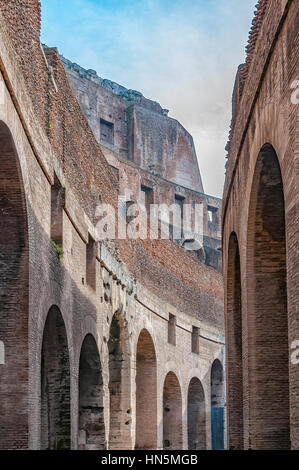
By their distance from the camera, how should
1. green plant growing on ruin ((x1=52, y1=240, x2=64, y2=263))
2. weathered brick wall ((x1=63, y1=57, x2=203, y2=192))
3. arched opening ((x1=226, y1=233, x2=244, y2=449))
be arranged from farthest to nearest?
weathered brick wall ((x1=63, y1=57, x2=203, y2=192)), arched opening ((x1=226, y1=233, x2=244, y2=449)), green plant growing on ruin ((x1=52, y1=240, x2=64, y2=263))

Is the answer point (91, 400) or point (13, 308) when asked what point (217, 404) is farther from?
point (13, 308)

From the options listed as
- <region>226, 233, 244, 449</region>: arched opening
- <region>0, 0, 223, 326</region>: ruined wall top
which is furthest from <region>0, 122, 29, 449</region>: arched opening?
<region>226, 233, 244, 449</region>: arched opening

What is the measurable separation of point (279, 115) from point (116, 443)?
11.4m

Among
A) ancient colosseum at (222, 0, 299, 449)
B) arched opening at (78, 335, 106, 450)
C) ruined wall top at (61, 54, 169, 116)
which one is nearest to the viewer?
ancient colosseum at (222, 0, 299, 449)

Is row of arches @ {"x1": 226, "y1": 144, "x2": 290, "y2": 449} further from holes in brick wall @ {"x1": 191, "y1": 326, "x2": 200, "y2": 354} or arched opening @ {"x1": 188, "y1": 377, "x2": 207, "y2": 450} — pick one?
arched opening @ {"x1": 188, "y1": 377, "x2": 207, "y2": 450}

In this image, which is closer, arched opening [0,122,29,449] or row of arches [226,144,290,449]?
arched opening [0,122,29,449]

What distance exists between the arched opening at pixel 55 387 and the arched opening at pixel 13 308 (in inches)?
93.1

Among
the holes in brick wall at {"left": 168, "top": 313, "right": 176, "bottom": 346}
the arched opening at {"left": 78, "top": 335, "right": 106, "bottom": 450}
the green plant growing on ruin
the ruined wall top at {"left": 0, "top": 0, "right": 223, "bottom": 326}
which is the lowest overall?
the arched opening at {"left": 78, "top": 335, "right": 106, "bottom": 450}

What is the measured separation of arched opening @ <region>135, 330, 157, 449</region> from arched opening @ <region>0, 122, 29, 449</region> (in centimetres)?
1083

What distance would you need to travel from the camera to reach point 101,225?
1666cm

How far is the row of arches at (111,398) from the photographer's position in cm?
1252

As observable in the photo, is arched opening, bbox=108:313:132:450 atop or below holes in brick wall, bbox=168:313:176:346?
below

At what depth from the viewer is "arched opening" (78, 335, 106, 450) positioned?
15.2 meters

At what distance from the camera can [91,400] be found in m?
15.3
